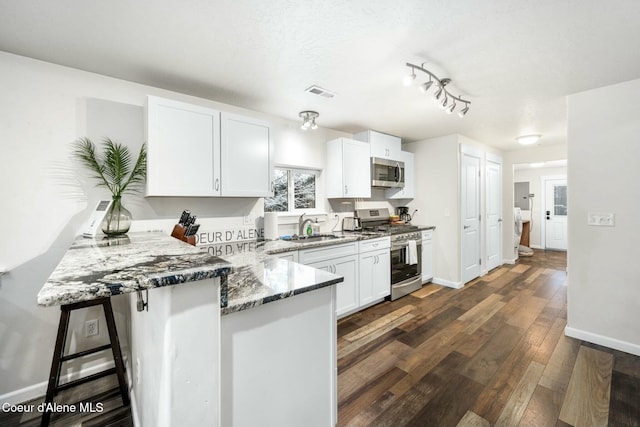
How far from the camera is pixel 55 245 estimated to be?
1987 mm

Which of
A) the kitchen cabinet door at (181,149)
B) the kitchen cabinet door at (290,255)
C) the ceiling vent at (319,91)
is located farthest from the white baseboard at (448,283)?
the kitchen cabinet door at (181,149)

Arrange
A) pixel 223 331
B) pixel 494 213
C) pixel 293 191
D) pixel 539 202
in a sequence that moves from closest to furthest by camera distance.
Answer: pixel 223 331, pixel 293 191, pixel 494 213, pixel 539 202

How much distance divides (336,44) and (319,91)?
0.72 m

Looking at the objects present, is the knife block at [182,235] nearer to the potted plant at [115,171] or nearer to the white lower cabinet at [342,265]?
the potted plant at [115,171]

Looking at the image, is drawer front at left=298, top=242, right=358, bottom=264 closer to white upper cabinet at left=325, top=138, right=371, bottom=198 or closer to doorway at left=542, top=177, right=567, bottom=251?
white upper cabinet at left=325, top=138, right=371, bottom=198

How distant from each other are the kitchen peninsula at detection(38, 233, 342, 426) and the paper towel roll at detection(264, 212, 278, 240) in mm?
1369

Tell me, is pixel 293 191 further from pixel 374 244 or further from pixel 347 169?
pixel 374 244

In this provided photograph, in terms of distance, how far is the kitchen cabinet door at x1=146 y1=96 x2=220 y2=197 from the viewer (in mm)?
2107

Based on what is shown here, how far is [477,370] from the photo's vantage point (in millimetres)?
2109

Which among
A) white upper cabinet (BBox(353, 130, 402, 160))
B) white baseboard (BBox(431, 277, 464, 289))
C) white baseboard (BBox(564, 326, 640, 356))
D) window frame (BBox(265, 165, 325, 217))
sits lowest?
white baseboard (BBox(564, 326, 640, 356))

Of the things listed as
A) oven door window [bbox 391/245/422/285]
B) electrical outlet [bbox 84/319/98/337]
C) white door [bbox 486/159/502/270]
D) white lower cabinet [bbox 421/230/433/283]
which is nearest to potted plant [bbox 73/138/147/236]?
electrical outlet [bbox 84/319/98/337]

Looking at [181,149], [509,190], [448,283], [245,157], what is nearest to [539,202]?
[509,190]

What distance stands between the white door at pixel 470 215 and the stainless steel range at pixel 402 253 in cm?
79

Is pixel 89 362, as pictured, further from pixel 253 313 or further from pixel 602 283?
pixel 602 283
